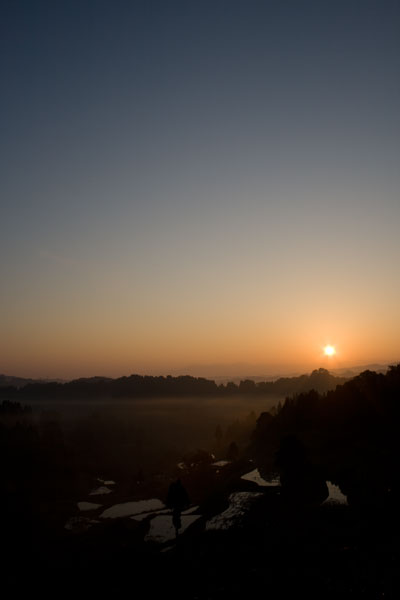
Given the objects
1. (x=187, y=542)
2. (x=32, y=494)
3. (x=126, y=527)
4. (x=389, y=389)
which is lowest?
(x=32, y=494)

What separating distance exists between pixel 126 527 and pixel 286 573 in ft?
124

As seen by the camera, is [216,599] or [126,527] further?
[126,527]

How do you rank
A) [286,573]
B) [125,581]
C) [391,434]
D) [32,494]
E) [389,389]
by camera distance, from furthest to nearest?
[32,494] → [389,389] → [391,434] → [125,581] → [286,573]

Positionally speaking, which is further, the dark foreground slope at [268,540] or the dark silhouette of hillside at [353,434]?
the dark silhouette of hillside at [353,434]

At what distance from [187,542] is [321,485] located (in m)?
21.5

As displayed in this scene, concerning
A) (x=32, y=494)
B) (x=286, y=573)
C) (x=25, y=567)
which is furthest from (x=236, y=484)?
(x=32, y=494)

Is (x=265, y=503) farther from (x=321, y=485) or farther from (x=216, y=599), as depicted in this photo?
(x=216, y=599)

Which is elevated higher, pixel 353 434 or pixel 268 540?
pixel 353 434

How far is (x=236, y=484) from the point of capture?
209 feet

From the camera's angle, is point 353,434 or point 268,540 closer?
point 268,540

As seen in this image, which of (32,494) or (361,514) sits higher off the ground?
(361,514)

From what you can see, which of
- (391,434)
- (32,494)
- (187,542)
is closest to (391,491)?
(187,542)

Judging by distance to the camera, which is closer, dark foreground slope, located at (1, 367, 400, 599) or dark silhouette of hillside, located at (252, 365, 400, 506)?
dark foreground slope, located at (1, 367, 400, 599)

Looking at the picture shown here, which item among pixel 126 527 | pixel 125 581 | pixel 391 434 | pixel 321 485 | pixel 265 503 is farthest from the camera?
pixel 391 434
